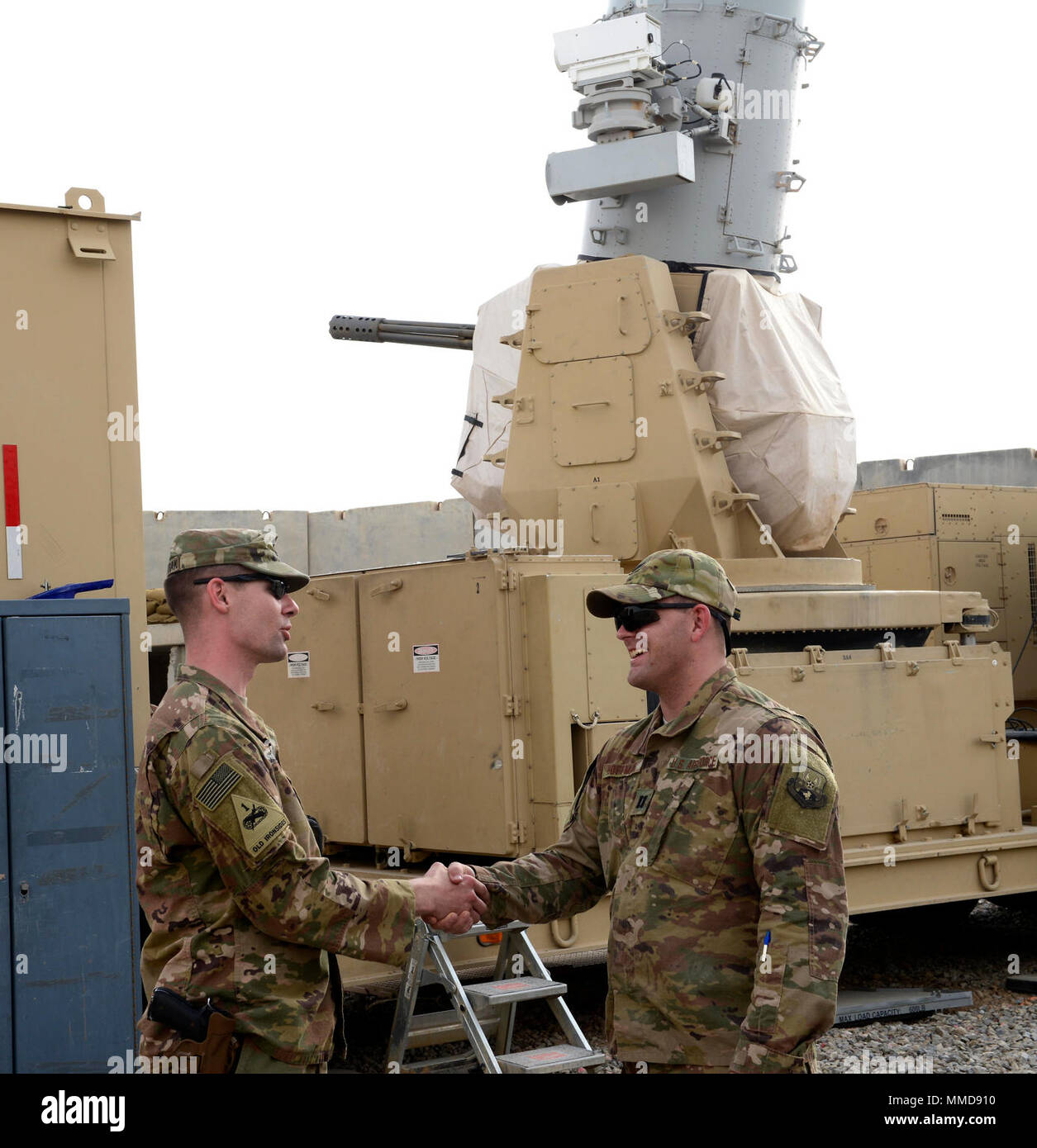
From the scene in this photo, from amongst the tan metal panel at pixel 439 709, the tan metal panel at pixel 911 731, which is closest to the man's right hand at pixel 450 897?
the tan metal panel at pixel 439 709

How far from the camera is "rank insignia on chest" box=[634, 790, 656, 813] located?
11.2 ft

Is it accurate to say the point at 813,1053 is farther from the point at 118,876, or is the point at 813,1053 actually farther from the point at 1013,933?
the point at 1013,933

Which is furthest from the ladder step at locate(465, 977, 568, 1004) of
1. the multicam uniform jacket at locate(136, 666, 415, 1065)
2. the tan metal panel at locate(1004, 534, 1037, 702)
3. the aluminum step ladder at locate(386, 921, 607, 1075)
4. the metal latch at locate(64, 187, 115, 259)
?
the tan metal panel at locate(1004, 534, 1037, 702)

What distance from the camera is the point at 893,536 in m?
10.8

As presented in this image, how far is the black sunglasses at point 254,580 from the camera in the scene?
3336mm

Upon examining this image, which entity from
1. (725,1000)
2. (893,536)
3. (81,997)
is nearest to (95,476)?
(81,997)

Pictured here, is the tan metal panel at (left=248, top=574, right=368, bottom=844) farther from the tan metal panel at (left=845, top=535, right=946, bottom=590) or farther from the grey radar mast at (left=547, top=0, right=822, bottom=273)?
the tan metal panel at (left=845, top=535, right=946, bottom=590)

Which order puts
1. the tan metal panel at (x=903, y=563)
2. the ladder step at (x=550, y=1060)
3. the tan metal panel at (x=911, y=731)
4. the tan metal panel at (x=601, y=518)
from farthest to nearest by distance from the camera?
the tan metal panel at (x=903, y=563) < the tan metal panel at (x=601, y=518) < the tan metal panel at (x=911, y=731) < the ladder step at (x=550, y=1060)

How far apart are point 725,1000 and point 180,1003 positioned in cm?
119

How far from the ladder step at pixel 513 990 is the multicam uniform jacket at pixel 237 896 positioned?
8.41 feet

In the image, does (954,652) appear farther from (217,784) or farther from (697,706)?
(217,784)

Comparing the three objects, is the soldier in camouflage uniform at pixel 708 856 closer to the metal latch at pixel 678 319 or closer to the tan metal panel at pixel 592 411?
the tan metal panel at pixel 592 411

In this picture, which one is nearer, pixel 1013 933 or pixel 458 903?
pixel 458 903

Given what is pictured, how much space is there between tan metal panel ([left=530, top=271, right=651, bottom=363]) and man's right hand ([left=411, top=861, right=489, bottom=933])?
14.8 ft
